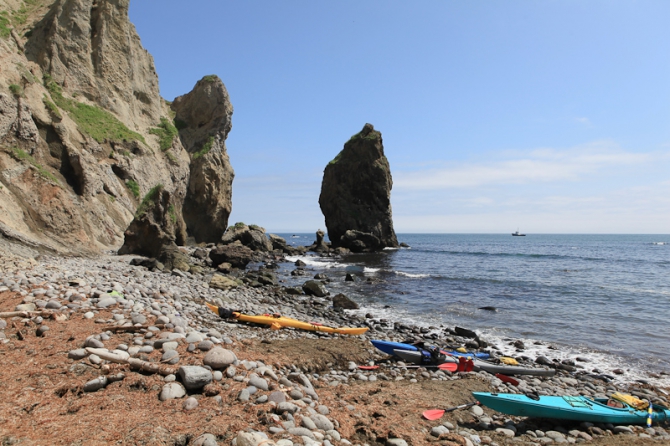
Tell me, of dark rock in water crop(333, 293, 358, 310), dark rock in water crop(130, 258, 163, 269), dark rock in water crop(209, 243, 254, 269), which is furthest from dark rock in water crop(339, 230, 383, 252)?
dark rock in water crop(130, 258, 163, 269)

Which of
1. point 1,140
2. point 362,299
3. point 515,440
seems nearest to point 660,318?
point 362,299

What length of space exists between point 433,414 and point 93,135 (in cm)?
3322

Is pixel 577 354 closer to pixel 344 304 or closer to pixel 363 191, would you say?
pixel 344 304

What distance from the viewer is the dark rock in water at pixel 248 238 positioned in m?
47.2

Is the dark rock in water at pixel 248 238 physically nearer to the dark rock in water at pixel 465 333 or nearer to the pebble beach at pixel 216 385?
the dark rock in water at pixel 465 333

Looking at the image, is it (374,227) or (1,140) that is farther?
Result: (374,227)

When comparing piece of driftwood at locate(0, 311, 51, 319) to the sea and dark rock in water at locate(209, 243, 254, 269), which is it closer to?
the sea

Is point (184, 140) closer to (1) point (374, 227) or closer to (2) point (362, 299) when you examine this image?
(1) point (374, 227)

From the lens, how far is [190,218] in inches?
1781

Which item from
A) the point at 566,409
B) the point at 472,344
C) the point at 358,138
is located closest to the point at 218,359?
the point at 566,409

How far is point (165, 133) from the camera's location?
4184 cm

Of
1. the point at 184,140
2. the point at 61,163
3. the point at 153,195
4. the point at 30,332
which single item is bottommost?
the point at 30,332

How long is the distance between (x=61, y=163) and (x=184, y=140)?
2481 centimetres

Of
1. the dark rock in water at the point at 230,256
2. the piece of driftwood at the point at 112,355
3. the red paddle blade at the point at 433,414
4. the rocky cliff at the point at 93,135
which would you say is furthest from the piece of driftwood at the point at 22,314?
the dark rock in water at the point at 230,256
